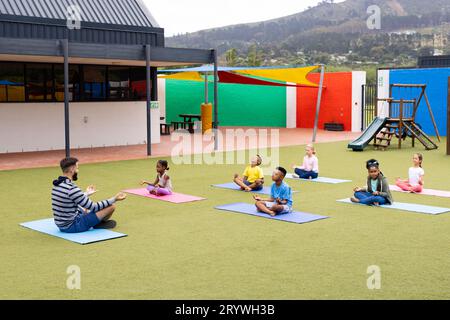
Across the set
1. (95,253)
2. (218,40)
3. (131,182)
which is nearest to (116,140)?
(131,182)

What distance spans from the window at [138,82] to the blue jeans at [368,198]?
38.9ft

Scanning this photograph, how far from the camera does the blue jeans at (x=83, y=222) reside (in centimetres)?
805

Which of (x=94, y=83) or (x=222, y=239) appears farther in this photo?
(x=94, y=83)

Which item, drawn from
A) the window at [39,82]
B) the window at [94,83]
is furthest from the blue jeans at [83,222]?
the window at [94,83]

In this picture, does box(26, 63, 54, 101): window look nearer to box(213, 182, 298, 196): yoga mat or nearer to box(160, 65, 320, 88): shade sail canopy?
box(160, 65, 320, 88): shade sail canopy

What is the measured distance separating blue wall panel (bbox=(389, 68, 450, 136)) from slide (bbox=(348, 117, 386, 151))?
18.5 ft

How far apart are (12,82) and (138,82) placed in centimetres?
429

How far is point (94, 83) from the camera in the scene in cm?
1975

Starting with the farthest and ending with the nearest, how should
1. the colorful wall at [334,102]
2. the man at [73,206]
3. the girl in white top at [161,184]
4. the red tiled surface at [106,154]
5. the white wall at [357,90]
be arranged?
the colorful wall at [334,102]
the white wall at [357,90]
the red tiled surface at [106,154]
the girl in white top at [161,184]
the man at [73,206]

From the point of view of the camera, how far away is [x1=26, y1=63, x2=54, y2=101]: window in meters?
18.3

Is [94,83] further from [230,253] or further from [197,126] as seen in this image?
[230,253]

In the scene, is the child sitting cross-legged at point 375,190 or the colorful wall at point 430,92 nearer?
the child sitting cross-legged at point 375,190

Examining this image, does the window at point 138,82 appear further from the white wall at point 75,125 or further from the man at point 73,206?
the man at point 73,206
